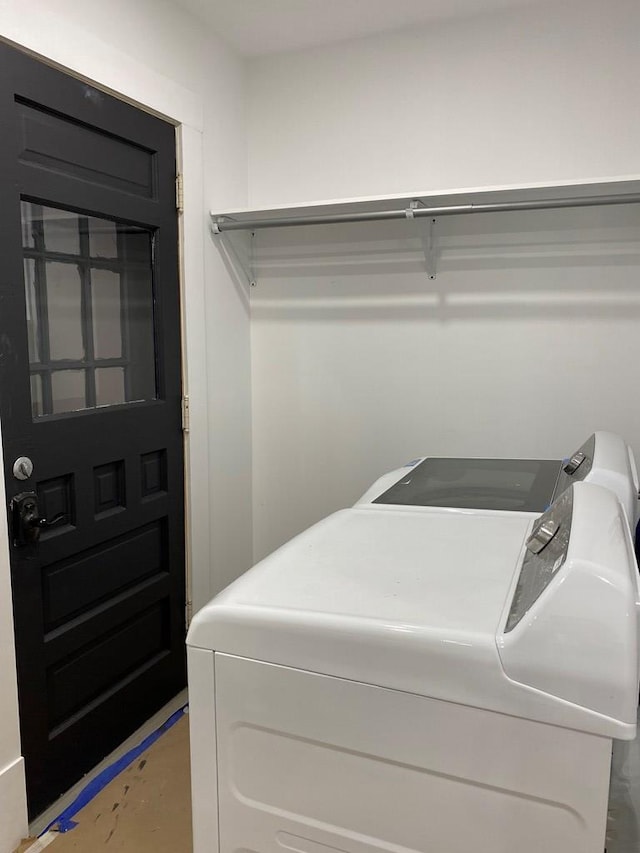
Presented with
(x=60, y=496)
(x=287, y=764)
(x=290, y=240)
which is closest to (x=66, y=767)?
(x=60, y=496)

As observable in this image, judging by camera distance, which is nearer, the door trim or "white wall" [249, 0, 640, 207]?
the door trim

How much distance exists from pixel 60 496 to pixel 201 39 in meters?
1.79

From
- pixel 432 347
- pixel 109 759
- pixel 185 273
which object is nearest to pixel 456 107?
pixel 432 347

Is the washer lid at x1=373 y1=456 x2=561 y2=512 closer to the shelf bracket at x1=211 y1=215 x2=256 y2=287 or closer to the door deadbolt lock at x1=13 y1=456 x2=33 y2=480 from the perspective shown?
the door deadbolt lock at x1=13 y1=456 x2=33 y2=480

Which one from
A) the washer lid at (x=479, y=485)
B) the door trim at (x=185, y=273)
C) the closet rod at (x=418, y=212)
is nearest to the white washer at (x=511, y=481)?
the washer lid at (x=479, y=485)

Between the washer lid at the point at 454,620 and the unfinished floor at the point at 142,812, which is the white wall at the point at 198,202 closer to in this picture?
the unfinished floor at the point at 142,812

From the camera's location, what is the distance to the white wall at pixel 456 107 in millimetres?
2369

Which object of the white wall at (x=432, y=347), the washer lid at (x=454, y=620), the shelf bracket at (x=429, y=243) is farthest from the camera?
the shelf bracket at (x=429, y=243)

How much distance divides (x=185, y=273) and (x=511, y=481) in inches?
55.3

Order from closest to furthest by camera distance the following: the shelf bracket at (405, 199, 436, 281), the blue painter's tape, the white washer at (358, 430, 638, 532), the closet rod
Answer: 1. the white washer at (358, 430, 638, 532)
2. the blue painter's tape
3. the closet rod
4. the shelf bracket at (405, 199, 436, 281)

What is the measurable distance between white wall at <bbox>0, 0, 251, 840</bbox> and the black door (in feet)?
0.21

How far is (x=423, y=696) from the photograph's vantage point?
0.92 m

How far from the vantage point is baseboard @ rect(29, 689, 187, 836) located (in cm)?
192

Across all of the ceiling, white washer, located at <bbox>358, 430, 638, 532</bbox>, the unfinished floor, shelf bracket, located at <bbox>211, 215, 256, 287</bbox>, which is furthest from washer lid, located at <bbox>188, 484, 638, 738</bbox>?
the ceiling
